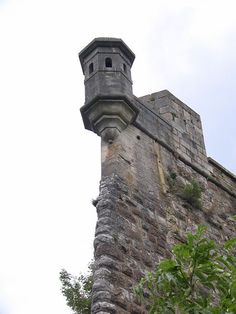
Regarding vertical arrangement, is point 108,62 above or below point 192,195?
above

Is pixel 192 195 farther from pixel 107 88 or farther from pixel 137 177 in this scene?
pixel 107 88

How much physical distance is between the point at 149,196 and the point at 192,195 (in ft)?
2.94

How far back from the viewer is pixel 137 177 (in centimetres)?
709

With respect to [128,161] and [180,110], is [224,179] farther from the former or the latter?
[128,161]

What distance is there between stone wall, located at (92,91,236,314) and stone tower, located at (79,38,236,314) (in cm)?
1

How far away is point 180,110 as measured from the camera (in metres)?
9.17

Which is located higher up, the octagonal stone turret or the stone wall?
the octagonal stone turret

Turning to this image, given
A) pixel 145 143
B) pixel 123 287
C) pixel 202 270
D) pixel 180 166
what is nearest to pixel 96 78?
pixel 145 143

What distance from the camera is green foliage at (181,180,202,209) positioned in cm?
768

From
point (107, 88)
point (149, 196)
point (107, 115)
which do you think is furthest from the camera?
point (107, 88)

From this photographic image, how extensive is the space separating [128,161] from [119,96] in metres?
0.88

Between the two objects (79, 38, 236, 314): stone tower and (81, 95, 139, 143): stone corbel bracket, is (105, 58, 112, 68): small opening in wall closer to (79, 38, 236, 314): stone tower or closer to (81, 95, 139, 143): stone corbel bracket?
(79, 38, 236, 314): stone tower

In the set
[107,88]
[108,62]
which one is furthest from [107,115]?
[108,62]

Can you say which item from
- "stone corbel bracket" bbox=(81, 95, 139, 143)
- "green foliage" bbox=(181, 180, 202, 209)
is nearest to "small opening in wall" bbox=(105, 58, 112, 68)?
"stone corbel bracket" bbox=(81, 95, 139, 143)
